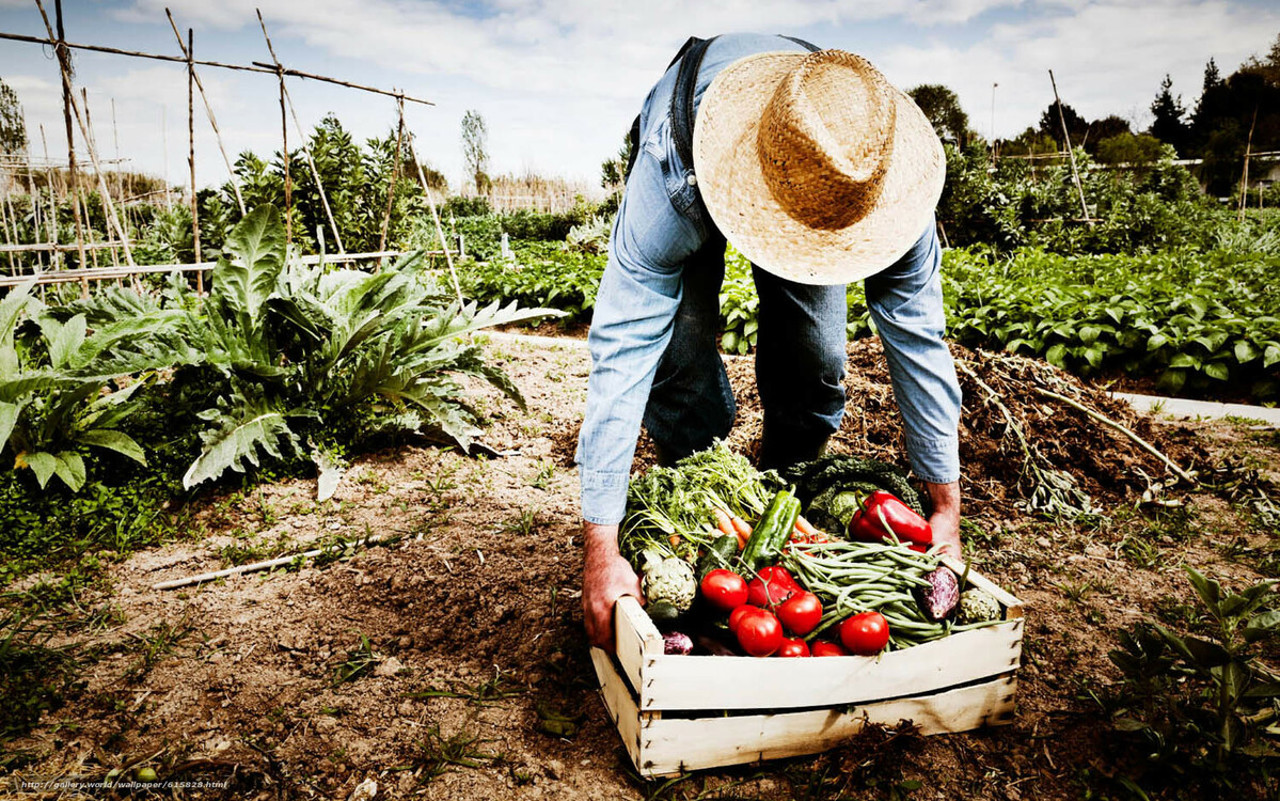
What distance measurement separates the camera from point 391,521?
2.97 m

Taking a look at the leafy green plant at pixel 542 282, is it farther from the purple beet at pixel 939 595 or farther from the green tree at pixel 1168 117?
the green tree at pixel 1168 117

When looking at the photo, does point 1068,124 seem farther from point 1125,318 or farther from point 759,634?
point 759,634

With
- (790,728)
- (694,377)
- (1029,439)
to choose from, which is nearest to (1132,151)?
(1029,439)

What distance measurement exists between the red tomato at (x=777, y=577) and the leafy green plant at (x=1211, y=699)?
2.40 feet

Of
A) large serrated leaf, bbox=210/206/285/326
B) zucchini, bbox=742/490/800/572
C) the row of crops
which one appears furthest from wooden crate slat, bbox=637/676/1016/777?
the row of crops

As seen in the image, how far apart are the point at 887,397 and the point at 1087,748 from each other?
217cm

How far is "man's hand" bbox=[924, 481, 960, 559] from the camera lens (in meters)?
2.07

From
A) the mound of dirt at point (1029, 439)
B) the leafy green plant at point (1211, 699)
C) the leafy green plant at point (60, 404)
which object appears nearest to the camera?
the leafy green plant at point (1211, 699)

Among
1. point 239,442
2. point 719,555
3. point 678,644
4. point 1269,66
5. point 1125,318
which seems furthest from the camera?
point 1269,66

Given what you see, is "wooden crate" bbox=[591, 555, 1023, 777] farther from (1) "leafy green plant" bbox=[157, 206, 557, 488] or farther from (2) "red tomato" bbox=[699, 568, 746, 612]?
(1) "leafy green plant" bbox=[157, 206, 557, 488]

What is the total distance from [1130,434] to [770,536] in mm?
2259

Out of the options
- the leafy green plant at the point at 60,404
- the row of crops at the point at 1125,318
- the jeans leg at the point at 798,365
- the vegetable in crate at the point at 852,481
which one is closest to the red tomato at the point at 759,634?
the vegetable in crate at the point at 852,481

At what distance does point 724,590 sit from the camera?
173 centimetres

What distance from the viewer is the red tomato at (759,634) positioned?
1597mm
